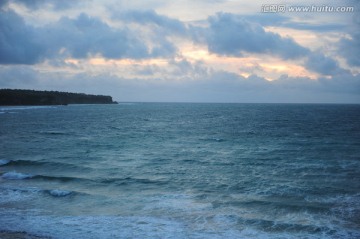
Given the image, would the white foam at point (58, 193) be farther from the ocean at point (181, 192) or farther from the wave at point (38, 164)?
the wave at point (38, 164)

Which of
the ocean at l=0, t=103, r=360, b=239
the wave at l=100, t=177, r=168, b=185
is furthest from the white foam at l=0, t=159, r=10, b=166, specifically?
the wave at l=100, t=177, r=168, b=185

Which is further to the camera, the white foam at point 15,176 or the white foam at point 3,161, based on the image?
the white foam at point 3,161

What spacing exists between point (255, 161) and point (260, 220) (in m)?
16.5

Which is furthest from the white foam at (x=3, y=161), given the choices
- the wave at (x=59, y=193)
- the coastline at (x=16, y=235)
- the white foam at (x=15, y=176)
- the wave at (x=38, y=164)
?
the coastline at (x=16, y=235)

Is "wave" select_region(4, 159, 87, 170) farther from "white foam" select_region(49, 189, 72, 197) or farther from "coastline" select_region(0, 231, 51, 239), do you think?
"coastline" select_region(0, 231, 51, 239)

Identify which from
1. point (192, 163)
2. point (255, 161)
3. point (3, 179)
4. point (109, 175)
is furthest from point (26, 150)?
point (255, 161)

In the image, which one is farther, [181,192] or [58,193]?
[181,192]

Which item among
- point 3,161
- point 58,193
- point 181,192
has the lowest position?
point 181,192

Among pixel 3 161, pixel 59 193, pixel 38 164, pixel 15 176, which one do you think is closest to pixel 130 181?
pixel 59 193

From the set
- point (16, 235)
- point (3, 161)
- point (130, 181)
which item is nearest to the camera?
point (16, 235)

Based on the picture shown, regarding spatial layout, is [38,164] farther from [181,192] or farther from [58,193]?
[181,192]

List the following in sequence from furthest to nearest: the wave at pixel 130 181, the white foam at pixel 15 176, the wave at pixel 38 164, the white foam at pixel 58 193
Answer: the wave at pixel 38 164
the white foam at pixel 15 176
the wave at pixel 130 181
the white foam at pixel 58 193

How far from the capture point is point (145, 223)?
55.7ft

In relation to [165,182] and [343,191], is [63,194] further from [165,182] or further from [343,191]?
[343,191]
